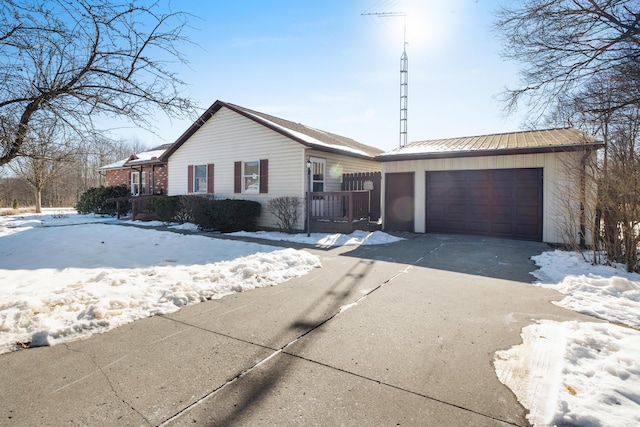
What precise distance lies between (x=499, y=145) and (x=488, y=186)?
54.8 inches

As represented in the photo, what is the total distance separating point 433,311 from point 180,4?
497 centimetres

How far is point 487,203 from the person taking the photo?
34.1 ft

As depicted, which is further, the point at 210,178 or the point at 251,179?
the point at 210,178

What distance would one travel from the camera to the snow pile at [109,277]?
346 centimetres

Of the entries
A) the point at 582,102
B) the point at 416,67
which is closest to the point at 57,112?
the point at 582,102

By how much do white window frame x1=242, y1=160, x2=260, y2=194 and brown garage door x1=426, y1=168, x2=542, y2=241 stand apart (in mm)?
6531

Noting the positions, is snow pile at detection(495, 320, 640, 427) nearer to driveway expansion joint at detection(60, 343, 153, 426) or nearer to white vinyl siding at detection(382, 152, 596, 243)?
driveway expansion joint at detection(60, 343, 153, 426)

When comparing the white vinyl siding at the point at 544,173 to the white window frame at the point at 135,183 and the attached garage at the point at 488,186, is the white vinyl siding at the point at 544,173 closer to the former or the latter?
the attached garage at the point at 488,186

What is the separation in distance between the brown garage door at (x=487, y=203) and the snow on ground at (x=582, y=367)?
5.69 meters

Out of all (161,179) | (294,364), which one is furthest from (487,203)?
(161,179)

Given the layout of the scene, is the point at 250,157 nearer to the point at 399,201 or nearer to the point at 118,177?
the point at 399,201

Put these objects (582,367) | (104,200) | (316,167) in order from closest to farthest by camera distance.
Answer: (582,367)
(316,167)
(104,200)

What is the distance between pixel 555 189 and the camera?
9289mm

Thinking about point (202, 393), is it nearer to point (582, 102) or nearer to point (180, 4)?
point (180, 4)
